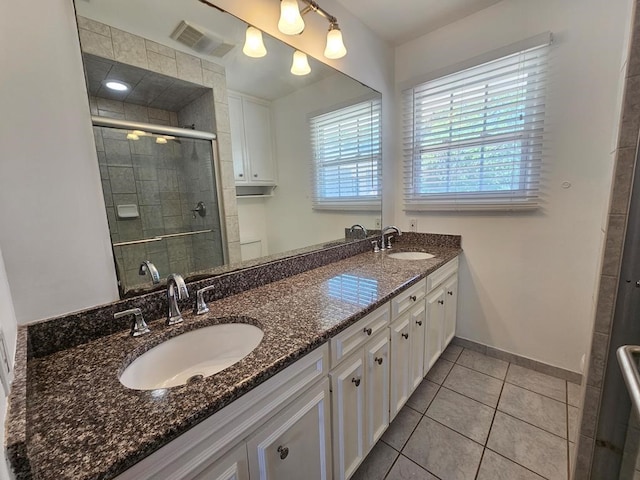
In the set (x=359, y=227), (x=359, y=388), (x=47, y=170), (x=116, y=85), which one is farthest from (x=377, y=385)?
(x=116, y=85)

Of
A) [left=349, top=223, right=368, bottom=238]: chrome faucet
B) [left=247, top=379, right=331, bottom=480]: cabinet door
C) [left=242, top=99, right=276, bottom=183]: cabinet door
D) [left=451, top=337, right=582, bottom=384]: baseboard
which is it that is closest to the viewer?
[left=247, top=379, right=331, bottom=480]: cabinet door

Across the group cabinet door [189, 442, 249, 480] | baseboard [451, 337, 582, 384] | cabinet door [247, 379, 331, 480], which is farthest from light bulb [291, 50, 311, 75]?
baseboard [451, 337, 582, 384]

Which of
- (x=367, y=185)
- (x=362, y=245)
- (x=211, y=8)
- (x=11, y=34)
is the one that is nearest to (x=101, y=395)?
(x=11, y=34)

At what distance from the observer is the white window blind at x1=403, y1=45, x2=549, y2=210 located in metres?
1.75

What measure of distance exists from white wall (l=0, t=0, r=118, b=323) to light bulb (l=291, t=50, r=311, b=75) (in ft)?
3.33

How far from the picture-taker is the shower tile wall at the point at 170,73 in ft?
3.07

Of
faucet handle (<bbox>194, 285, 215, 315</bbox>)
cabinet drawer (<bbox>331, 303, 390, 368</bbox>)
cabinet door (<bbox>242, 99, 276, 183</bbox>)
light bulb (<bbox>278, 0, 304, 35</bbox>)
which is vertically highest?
light bulb (<bbox>278, 0, 304, 35</bbox>)

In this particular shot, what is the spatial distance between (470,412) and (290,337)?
4.65 ft

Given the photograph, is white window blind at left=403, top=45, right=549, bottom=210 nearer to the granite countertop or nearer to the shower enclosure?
the granite countertop

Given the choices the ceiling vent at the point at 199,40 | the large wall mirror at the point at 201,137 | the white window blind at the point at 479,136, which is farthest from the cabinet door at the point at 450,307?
the ceiling vent at the point at 199,40

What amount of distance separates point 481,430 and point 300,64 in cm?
231

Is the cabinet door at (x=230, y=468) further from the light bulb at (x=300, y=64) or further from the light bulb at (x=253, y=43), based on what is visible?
the light bulb at (x=300, y=64)

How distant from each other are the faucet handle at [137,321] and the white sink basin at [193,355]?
10 cm

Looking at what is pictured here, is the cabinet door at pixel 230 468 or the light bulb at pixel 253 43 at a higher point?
the light bulb at pixel 253 43
